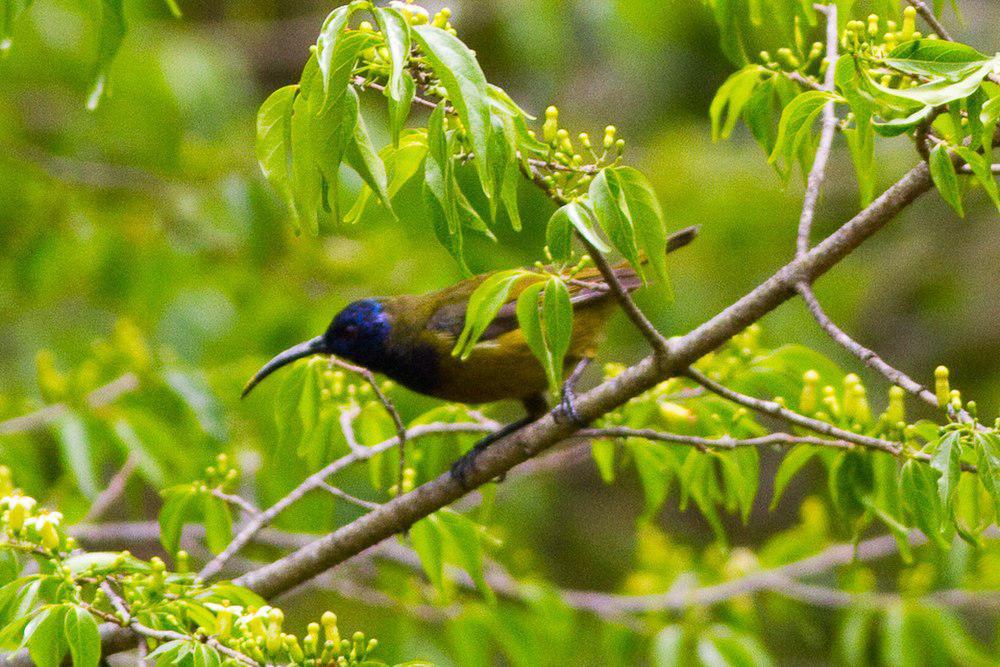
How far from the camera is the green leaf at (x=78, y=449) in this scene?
12.0 ft

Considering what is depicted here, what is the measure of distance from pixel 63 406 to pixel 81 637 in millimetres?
2032

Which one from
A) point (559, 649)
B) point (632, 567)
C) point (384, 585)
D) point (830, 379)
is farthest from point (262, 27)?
point (830, 379)

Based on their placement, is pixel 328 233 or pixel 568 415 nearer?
pixel 568 415

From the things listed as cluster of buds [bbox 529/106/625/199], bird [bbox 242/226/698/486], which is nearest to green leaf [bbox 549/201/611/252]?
cluster of buds [bbox 529/106/625/199]

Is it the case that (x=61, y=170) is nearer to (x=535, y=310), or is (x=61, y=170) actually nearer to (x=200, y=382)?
(x=200, y=382)

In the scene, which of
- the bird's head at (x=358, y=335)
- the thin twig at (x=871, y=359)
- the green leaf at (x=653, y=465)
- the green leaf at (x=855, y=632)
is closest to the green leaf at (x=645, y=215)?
the thin twig at (x=871, y=359)

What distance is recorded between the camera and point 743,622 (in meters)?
4.41

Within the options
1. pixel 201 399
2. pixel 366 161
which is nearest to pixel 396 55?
pixel 366 161

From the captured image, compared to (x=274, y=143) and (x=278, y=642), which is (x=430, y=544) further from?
(x=274, y=143)

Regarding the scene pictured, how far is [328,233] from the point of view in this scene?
626cm

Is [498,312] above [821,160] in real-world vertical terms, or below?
below

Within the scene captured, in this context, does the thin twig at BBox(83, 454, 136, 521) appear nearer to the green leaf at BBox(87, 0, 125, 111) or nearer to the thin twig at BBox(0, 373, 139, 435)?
the thin twig at BBox(0, 373, 139, 435)

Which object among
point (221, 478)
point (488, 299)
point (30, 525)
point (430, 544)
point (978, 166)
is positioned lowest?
point (430, 544)

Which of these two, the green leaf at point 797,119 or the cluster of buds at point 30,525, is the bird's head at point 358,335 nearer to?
the cluster of buds at point 30,525
